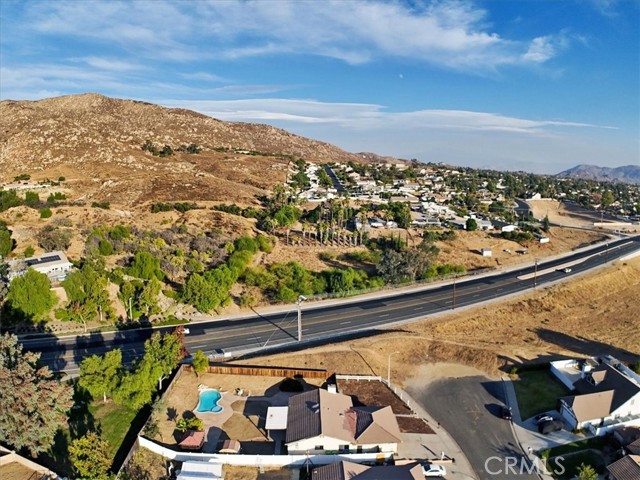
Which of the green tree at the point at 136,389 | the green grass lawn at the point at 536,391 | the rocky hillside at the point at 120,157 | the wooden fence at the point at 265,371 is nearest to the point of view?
the green tree at the point at 136,389

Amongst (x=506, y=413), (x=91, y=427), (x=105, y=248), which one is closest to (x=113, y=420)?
(x=91, y=427)

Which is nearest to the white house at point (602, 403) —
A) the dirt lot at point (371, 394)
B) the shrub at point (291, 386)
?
the dirt lot at point (371, 394)

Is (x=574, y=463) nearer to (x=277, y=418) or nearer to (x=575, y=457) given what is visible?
(x=575, y=457)

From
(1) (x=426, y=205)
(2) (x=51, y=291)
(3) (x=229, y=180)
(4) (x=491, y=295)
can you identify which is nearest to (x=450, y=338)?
(4) (x=491, y=295)

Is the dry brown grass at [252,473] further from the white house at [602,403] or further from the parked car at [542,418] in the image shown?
the white house at [602,403]

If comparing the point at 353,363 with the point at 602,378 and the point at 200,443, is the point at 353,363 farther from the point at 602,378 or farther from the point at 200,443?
the point at 602,378

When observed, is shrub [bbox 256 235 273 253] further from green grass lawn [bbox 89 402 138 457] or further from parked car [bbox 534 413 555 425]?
parked car [bbox 534 413 555 425]

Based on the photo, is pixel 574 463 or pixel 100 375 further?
pixel 100 375
